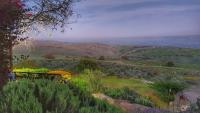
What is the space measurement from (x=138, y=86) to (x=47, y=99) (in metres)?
29.3

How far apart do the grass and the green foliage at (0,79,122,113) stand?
53.9ft

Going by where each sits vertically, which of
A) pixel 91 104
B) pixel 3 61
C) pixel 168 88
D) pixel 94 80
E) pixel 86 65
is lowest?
pixel 86 65

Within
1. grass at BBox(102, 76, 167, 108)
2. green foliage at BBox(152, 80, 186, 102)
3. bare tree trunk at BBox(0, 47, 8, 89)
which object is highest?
bare tree trunk at BBox(0, 47, 8, 89)

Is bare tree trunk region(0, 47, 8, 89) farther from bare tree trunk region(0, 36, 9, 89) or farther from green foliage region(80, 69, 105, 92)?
green foliage region(80, 69, 105, 92)

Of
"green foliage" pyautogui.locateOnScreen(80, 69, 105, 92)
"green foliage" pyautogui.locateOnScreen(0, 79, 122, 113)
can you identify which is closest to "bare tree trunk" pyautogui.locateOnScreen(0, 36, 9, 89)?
"green foliage" pyautogui.locateOnScreen(0, 79, 122, 113)

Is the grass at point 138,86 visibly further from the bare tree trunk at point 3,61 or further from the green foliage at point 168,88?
the bare tree trunk at point 3,61

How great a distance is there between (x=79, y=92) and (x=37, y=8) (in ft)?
71.3

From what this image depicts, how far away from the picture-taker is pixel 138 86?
39062mm

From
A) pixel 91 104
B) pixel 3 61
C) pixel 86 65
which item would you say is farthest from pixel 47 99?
pixel 86 65

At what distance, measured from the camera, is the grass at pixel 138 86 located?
30.9 meters

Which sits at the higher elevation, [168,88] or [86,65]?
[168,88]

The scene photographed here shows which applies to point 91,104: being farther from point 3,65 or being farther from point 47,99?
point 3,65

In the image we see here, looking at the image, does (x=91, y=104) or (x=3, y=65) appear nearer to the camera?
(x=91, y=104)

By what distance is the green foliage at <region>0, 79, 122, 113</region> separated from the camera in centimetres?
959
